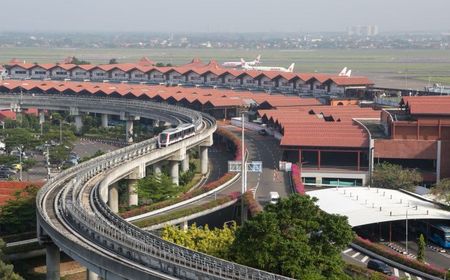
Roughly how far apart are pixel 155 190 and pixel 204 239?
45.3 feet

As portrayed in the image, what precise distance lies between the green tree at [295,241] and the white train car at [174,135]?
73.7 ft

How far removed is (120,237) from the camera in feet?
74.6

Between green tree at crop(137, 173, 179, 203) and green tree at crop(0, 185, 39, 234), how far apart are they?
6.65 m

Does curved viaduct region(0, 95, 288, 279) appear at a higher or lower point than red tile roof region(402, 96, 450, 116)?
lower

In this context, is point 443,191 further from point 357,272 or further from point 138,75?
point 138,75

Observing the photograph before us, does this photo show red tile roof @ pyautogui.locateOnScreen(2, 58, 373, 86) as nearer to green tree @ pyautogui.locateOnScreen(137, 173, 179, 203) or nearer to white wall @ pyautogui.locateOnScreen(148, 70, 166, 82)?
white wall @ pyautogui.locateOnScreen(148, 70, 166, 82)

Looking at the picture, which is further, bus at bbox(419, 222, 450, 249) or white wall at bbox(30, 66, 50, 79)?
white wall at bbox(30, 66, 50, 79)

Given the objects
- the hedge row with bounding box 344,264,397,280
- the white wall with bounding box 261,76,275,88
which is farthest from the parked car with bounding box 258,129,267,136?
the hedge row with bounding box 344,264,397,280

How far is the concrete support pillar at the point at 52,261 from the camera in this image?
25281 millimetres

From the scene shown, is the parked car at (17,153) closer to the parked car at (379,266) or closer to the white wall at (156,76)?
the parked car at (379,266)

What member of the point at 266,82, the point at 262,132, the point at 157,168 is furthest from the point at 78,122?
the point at 157,168

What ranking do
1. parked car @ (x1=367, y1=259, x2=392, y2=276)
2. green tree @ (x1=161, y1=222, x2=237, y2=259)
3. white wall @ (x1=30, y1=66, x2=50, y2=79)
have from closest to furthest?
green tree @ (x1=161, y1=222, x2=237, y2=259)
parked car @ (x1=367, y1=259, x2=392, y2=276)
white wall @ (x1=30, y1=66, x2=50, y2=79)

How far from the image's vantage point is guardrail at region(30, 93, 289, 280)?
19469mm

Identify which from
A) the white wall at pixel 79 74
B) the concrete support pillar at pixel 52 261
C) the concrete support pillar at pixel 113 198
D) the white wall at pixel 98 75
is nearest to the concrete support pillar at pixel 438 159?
the concrete support pillar at pixel 113 198
